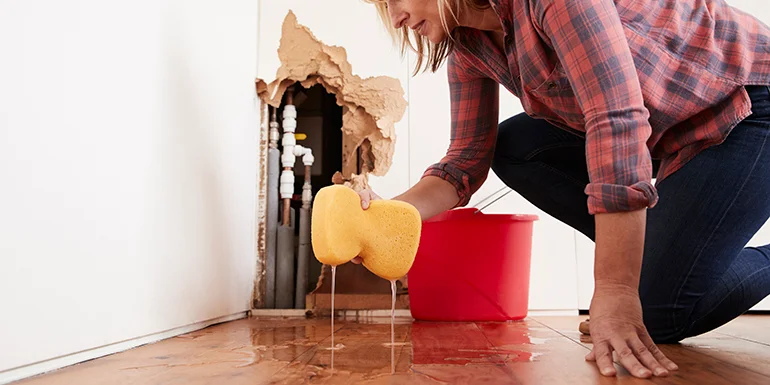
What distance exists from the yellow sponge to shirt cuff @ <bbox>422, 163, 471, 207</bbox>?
0.25 metres

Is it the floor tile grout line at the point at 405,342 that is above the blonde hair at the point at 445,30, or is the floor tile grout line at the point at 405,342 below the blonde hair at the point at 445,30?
below

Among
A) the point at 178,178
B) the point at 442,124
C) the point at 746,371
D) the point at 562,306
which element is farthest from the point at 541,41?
the point at 562,306

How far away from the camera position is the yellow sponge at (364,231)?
3.72 feet

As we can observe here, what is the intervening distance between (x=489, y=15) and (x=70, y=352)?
102 cm

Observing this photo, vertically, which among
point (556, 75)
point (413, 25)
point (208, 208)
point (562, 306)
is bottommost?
point (562, 306)

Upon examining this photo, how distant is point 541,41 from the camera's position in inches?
43.4

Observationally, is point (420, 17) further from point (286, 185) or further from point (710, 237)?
point (286, 185)

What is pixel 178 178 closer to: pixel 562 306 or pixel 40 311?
pixel 40 311

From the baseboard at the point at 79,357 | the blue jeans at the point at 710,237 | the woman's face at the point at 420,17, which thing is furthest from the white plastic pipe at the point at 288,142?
the blue jeans at the point at 710,237

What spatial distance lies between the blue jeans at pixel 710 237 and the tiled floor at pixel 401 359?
0.08 metres

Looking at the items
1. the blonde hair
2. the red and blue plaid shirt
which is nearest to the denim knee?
the red and blue plaid shirt

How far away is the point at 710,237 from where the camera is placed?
118 centimetres

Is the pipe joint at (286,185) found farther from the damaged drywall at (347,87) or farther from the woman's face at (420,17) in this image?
the woman's face at (420,17)

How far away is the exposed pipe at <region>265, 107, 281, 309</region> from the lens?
2350mm
